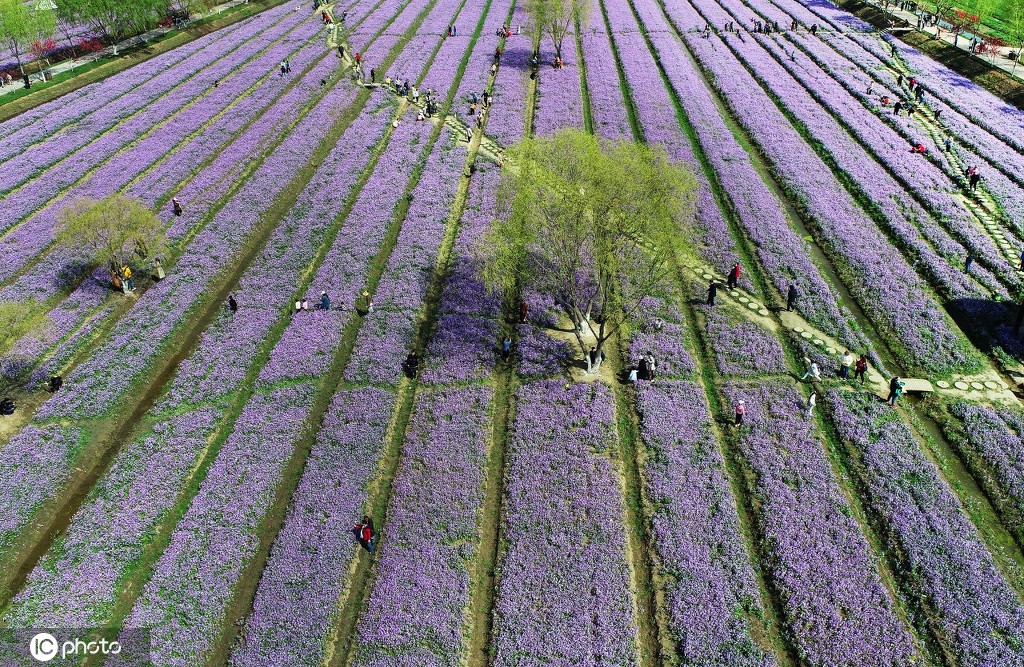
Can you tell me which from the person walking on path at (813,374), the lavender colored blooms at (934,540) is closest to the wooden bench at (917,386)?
the lavender colored blooms at (934,540)

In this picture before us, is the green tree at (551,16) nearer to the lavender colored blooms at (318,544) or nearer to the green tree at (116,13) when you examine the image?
the green tree at (116,13)

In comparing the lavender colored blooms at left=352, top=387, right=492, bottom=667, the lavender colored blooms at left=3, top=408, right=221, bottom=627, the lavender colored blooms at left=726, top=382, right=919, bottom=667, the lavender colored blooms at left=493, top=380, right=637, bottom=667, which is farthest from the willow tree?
the lavender colored blooms at left=3, top=408, right=221, bottom=627

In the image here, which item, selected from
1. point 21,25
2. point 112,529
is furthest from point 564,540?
point 21,25

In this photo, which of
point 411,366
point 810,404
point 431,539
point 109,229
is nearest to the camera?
point 431,539

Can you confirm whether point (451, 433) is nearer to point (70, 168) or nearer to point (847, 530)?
point (847, 530)

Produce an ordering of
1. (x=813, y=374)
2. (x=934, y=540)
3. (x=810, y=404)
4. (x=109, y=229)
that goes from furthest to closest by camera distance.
A: (x=109, y=229) → (x=813, y=374) → (x=810, y=404) → (x=934, y=540)

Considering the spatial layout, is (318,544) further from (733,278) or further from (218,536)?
(733,278)

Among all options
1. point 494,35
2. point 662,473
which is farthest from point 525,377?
point 494,35
